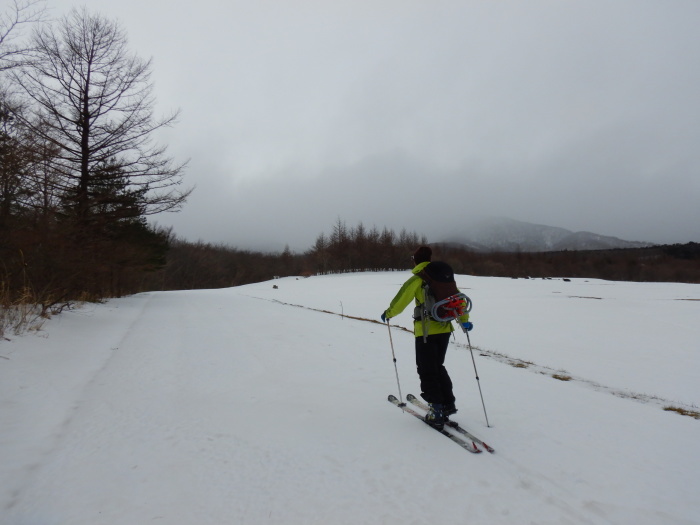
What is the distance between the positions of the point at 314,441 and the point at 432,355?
5.21 feet

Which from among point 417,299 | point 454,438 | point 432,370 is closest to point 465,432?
point 454,438

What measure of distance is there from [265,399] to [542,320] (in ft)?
44.1

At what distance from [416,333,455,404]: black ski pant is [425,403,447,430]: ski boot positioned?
9cm

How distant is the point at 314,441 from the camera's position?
3633 millimetres

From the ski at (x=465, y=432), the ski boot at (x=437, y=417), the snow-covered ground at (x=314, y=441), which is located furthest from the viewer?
the ski boot at (x=437, y=417)

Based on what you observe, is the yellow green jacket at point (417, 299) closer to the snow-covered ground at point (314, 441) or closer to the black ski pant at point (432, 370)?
the black ski pant at point (432, 370)

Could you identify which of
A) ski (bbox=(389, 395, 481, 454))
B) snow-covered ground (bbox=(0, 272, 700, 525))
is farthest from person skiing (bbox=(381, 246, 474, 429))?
snow-covered ground (bbox=(0, 272, 700, 525))

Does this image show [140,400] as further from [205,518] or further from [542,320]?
[542,320]

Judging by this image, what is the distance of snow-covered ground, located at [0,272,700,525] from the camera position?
8.50ft

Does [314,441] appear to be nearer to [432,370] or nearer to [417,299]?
[432,370]

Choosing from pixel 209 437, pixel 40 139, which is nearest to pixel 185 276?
pixel 40 139

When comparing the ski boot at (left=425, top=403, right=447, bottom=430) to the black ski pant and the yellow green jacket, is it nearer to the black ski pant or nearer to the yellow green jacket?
the black ski pant

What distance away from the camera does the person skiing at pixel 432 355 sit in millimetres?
3996

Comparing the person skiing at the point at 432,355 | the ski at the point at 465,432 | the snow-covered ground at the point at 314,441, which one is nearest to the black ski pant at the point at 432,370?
the person skiing at the point at 432,355
